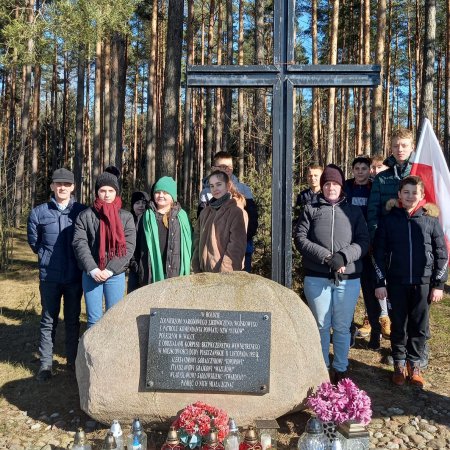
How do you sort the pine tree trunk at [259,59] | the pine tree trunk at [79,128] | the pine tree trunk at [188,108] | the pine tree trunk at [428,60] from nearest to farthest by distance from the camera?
the pine tree trunk at [428,60], the pine tree trunk at [259,59], the pine tree trunk at [188,108], the pine tree trunk at [79,128]

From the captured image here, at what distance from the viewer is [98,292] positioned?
441 cm

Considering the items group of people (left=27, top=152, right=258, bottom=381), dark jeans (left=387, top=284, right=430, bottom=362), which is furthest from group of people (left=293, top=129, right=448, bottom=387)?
group of people (left=27, top=152, right=258, bottom=381)

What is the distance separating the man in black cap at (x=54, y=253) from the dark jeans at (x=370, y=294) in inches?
107

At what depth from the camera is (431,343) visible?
5.55 meters

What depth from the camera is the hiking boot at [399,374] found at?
4.36 meters

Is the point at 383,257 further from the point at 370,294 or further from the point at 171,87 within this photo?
the point at 171,87

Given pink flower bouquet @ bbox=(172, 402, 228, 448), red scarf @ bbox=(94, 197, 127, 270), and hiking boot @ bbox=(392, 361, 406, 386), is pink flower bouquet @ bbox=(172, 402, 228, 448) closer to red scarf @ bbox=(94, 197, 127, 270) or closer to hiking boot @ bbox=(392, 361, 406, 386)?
red scarf @ bbox=(94, 197, 127, 270)

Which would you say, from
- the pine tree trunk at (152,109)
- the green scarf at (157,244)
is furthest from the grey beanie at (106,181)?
the pine tree trunk at (152,109)

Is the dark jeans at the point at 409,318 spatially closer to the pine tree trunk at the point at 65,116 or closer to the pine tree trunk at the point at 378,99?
the pine tree trunk at the point at 378,99

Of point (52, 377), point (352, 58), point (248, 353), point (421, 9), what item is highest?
point (421, 9)

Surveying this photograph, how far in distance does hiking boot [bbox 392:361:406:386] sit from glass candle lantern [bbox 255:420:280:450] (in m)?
1.47

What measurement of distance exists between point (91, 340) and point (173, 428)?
0.88 meters

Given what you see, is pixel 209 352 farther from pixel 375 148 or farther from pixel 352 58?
pixel 352 58

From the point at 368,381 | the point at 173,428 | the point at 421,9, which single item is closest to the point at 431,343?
the point at 368,381
